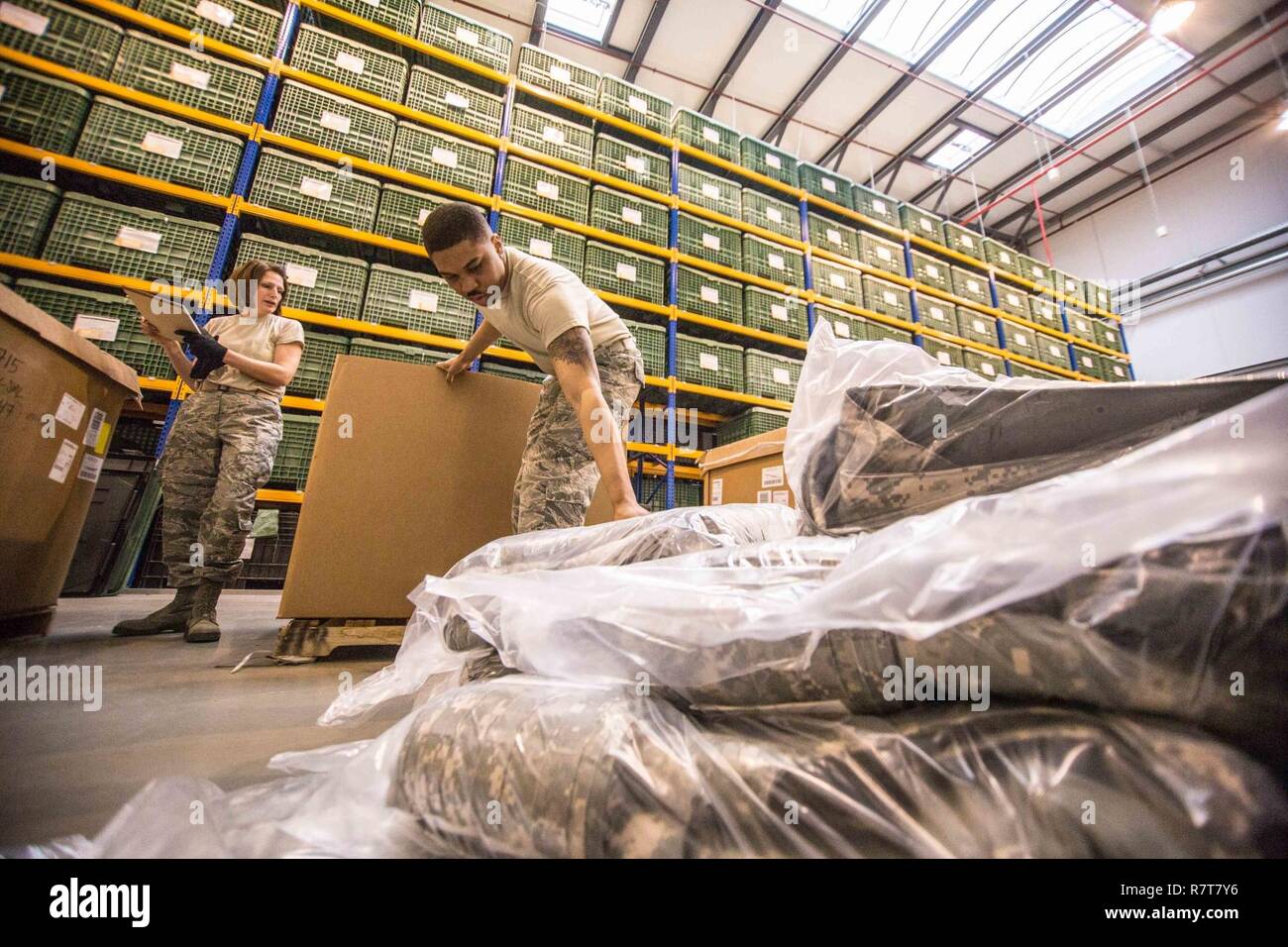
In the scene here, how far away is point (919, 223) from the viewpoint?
14.3ft

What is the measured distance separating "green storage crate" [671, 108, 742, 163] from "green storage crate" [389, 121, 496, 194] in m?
1.48

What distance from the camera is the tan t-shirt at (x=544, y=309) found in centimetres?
120

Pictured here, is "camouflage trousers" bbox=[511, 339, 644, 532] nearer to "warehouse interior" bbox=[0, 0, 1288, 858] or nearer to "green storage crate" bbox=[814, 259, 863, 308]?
"warehouse interior" bbox=[0, 0, 1288, 858]

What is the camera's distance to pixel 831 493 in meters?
0.62

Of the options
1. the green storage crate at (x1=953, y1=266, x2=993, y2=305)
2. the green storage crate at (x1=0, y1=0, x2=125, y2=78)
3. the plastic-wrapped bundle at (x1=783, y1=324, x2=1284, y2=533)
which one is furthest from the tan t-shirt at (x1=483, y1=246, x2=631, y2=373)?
the green storage crate at (x1=953, y1=266, x2=993, y2=305)

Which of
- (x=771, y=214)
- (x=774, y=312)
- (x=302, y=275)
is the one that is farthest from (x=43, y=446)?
(x=771, y=214)

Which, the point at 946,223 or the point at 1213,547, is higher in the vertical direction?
the point at 946,223

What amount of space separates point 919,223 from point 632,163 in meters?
2.94

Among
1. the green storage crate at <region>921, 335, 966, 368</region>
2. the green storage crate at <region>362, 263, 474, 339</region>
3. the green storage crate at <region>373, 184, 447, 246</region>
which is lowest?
the green storage crate at <region>362, 263, 474, 339</region>

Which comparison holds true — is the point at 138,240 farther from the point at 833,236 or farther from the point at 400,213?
the point at 833,236

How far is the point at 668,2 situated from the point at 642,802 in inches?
209

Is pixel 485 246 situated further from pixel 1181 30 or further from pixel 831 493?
pixel 1181 30

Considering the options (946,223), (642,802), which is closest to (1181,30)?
(946,223)

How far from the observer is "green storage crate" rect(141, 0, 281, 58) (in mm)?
2270
